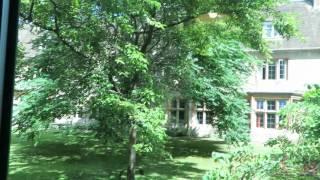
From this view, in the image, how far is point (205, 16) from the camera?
8.58ft

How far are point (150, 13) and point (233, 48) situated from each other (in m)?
0.56

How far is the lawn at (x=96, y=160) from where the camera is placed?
8.09 ft

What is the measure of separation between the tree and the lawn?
101 millimetres

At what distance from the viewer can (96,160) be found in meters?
2.65

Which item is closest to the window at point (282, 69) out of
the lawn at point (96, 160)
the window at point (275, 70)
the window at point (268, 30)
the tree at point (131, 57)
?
the window at point (275, 70)

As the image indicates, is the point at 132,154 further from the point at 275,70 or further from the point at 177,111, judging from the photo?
the point at 275,70

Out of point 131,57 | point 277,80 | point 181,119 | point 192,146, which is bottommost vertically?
point 192,146

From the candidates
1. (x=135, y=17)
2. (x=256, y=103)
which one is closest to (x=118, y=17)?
(x=135, y=17)

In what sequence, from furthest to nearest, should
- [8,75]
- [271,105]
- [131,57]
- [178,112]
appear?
1. [178,112]
2. [131,57]
3. [271,105]
4. [8,75]

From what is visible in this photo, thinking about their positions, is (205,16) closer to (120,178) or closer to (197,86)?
(197,86)

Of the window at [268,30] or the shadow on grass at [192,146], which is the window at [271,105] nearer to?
the shadow on grass at [192,146]

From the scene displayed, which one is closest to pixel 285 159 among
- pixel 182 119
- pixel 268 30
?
pixel 182 119

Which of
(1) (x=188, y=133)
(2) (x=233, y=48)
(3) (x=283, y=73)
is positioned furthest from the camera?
(2) (x=233, y=48)

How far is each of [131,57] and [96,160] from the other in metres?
0.69
